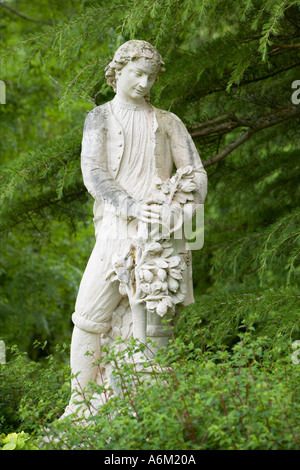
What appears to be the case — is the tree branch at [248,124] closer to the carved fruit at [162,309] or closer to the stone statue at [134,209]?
the stone statue at [134,209]

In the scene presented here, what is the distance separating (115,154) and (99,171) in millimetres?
159

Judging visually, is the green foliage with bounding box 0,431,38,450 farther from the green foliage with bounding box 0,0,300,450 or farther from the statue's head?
the statue's head

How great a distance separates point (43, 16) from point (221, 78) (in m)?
5.98

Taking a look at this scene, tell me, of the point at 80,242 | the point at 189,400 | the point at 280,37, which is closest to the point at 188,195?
the point at 189,400

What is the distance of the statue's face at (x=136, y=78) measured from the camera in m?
5.19

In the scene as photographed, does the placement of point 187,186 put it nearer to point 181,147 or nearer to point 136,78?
point 181,147

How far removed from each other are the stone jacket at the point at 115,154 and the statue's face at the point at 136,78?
0.16 metres

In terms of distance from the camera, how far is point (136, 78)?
5219mm

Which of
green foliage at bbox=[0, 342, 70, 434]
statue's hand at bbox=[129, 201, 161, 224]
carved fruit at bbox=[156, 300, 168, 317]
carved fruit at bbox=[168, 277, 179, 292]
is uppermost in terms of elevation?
statue's hand at bbox=[129, 201, 161, 224]

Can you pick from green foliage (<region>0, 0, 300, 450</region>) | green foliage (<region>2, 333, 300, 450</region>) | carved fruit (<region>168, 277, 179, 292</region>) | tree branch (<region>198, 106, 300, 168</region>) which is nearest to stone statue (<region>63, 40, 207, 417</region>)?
carved fruit (<region>168, 277, 179, 292</region>)

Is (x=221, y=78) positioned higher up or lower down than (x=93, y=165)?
higher up

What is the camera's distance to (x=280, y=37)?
280 inches

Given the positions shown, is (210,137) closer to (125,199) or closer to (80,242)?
(125,199)

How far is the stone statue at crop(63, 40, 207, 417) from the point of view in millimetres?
4984
